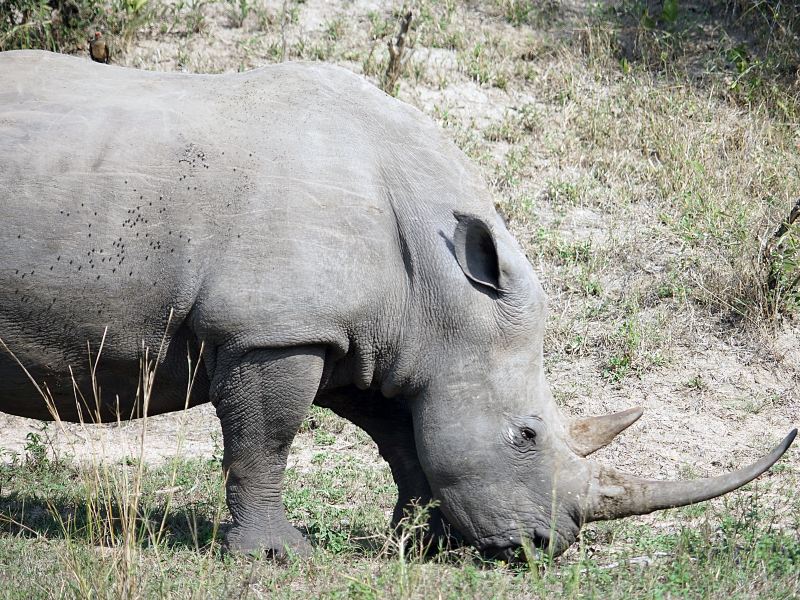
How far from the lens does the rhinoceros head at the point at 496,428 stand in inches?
215

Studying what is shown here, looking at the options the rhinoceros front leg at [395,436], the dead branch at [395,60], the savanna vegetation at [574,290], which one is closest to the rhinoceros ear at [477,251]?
the rhinoceros front leg at [395,436]

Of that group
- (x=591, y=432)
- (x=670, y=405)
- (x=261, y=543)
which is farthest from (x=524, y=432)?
(x=670, y=405)

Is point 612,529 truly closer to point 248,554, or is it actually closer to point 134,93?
point 248,554

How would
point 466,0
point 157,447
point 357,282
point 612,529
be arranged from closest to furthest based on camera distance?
1. point 357,282
2. point 612,529
3. point 157,447
4. point 466,0

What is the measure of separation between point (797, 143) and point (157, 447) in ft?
21.9

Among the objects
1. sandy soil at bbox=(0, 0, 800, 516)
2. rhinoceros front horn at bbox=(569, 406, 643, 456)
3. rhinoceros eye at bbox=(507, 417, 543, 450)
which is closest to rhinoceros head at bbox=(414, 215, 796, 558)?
rhinoceros eye at bbox=(507, 417, 543, 450)

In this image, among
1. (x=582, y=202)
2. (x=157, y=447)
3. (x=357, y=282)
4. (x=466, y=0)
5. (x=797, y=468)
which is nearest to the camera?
(x=357, y=282)

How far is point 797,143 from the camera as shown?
11133 mm

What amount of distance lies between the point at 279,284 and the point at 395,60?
639 centimetres

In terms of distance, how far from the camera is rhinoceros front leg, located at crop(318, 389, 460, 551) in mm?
5918

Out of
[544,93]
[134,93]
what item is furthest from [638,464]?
[544,93]

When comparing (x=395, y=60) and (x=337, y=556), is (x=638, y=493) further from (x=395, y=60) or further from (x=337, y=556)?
(x=395, y=60)

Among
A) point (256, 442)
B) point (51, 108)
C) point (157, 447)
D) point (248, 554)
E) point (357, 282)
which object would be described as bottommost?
point (157, 447)

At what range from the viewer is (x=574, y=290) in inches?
377
